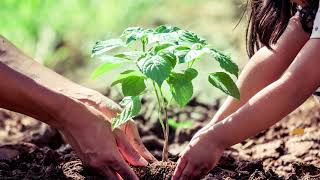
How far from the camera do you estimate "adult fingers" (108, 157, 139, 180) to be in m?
2.47

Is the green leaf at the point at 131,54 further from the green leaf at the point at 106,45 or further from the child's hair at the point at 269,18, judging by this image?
the child's hair at the point at 269,18

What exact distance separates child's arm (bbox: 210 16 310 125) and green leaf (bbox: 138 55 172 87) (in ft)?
2.06

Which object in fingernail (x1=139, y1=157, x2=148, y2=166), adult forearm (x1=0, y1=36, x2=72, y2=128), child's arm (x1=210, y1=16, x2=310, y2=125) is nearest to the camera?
adult forearm (x1=0, y1=36, x2=72, y2=128)

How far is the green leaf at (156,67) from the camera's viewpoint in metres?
2.30

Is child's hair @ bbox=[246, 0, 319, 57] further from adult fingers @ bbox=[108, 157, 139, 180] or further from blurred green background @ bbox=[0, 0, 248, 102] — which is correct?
blurred green background @ bbox=[0, 0, 248, 102]

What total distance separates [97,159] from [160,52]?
39 cm

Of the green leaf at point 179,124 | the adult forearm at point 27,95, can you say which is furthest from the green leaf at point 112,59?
the green leaf at point 179,124

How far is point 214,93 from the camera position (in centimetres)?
404

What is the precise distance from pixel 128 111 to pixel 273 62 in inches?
28.5

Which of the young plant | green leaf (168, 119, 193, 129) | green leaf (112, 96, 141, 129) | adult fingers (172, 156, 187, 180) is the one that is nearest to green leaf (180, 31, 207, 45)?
the young plant

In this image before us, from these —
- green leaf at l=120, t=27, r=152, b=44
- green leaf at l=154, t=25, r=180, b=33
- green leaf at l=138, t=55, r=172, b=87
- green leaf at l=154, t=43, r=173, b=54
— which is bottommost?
green leaf at l=138, t=55, r=172, b=87

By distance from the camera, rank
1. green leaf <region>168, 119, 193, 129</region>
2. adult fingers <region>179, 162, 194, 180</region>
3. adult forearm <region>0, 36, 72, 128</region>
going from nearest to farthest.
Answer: adult fingers <region>179, 162, 194, 180</region>, adult forearm <region>0, 36, 72, 128</region>, green leaf <region>168, 119, 193, 129</region>

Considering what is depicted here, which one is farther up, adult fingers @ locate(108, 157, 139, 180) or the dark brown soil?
adult fingers @ locate(108, 157, 139, 180)

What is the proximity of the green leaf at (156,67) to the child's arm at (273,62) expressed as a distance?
2.06 feet
